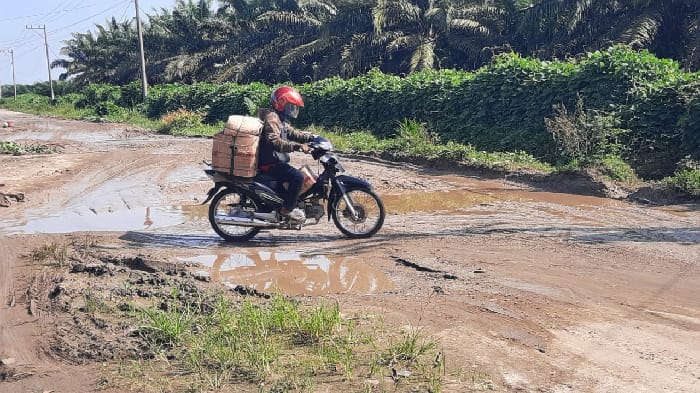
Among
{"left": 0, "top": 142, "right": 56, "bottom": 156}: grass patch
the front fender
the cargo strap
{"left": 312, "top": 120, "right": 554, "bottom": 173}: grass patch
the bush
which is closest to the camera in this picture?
the cargo strap

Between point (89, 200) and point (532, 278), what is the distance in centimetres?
806

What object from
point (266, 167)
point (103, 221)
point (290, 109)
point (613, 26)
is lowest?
point (103, 221)

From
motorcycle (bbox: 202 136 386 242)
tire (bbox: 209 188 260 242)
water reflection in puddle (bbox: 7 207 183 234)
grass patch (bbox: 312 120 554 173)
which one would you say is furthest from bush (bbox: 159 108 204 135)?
motorcycle (bbox: 202 136 386 242)

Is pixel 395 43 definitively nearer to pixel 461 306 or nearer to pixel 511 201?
pixel 511 201

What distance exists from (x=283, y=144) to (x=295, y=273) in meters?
1.58

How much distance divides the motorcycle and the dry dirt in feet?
0.81

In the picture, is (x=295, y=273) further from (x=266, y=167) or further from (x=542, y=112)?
(x=542, y=112)

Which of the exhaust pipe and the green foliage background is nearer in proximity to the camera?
the exhaust pipe

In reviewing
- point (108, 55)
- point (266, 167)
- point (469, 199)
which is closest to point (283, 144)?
point (266, 167)

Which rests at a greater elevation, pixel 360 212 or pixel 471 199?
pixel 360 212

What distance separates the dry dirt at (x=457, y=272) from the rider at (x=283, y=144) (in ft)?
2.04

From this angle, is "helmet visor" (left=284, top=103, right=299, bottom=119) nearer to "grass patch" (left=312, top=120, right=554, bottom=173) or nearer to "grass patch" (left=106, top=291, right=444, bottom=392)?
"grass patch" (left=106, top=291, right=444, bottom=392)

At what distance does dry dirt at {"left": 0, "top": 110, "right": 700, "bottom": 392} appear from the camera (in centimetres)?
437

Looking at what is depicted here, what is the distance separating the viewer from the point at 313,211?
827 cm
